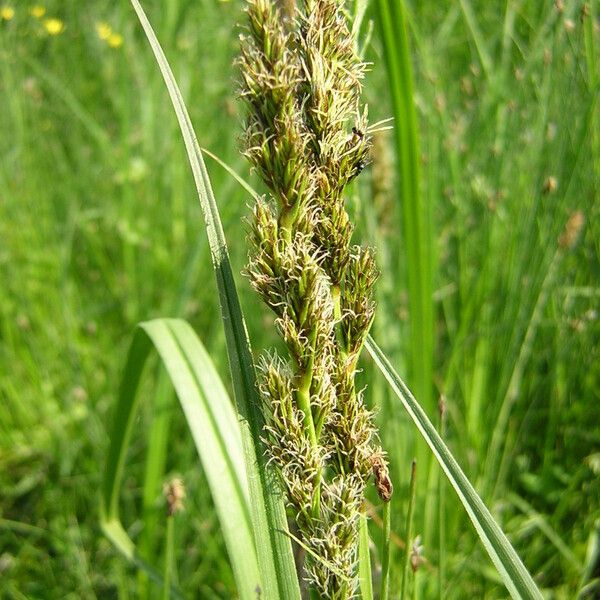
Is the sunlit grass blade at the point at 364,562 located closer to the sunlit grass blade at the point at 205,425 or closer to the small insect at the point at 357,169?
the sunlit grass blade at the point at 205,425

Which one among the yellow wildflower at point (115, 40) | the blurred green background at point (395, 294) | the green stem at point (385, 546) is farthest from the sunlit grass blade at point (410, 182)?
the yellow wildflower at point (115, 40)

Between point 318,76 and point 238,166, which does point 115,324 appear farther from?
point 318,76

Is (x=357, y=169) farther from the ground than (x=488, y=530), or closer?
farther from the ground

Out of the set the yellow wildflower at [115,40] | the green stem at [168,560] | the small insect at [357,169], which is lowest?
the green stem at [168,560]

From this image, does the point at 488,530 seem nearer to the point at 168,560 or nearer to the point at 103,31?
the point at 168,560

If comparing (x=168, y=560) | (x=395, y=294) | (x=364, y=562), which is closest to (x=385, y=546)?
(x=364, y=562)

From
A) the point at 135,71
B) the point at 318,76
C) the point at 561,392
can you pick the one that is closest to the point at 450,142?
the point at 561,392

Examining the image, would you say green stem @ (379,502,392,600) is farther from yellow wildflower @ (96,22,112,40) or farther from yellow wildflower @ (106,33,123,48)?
yellow wildflower @ (96,22,112,40)
